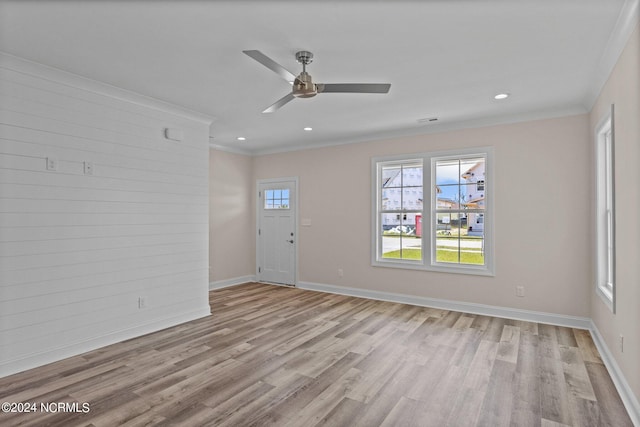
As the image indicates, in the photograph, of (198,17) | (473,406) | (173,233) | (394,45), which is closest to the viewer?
(198,17)

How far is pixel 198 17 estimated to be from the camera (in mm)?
2295

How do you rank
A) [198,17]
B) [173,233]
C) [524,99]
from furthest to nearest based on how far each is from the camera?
1. [173,233]
2. [524,99]
3. [198,17]

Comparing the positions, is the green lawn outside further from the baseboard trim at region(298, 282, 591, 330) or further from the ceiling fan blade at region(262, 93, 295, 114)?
the ceiling fan blade at region(262, 93, 295, 114)

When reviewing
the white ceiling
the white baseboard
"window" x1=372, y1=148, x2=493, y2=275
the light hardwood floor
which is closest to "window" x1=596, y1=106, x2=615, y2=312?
the white ceiling

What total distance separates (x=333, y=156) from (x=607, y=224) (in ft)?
12.8

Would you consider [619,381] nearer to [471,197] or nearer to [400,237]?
[471,197]

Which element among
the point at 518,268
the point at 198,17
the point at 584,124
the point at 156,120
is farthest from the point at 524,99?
the point at 156,120

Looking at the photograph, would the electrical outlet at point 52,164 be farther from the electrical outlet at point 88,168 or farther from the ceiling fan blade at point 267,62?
the ceiling fan blade at point 267,62

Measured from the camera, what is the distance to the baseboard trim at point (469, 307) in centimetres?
421

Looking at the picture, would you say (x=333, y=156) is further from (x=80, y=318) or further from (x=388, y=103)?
(x=80, y=318)

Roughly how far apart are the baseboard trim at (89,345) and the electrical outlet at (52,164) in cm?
167

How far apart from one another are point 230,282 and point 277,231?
1334mm

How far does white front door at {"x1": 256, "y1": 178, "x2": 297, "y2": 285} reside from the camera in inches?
260

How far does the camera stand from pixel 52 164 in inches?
124
